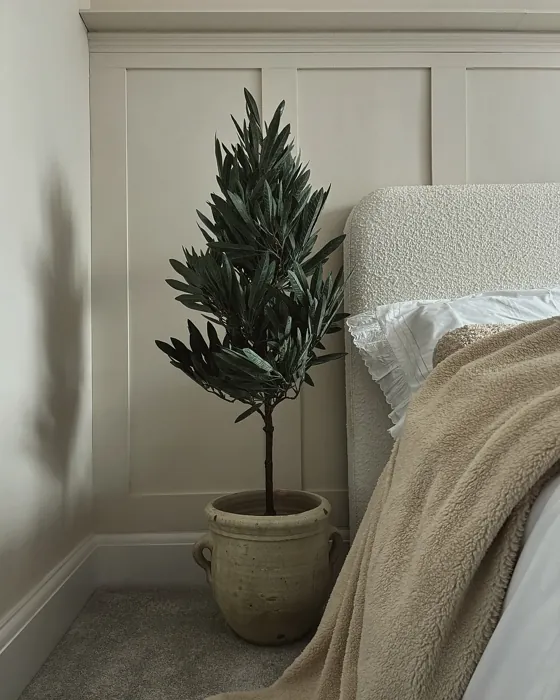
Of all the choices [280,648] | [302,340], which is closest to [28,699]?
[280,648]

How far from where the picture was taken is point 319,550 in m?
1.43

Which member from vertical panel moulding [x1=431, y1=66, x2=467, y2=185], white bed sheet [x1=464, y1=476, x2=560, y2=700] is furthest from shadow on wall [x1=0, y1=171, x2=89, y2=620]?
vertical panel moulding [x1=431, y1=66, x2=467, y2=185]

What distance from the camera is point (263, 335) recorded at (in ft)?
4.65

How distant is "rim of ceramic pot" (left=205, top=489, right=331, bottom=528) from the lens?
4.48 ft

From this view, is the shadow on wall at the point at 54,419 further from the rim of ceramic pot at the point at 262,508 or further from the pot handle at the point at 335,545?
the pot handle at the point at 335,545

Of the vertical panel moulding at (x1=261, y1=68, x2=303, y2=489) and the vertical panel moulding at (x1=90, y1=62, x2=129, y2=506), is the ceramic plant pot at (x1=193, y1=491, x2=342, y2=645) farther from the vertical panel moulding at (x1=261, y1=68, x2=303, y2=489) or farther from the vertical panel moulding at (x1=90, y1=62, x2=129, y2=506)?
the vertical panel moulding at (x1=90, y1=62, x2=129, y2=506)

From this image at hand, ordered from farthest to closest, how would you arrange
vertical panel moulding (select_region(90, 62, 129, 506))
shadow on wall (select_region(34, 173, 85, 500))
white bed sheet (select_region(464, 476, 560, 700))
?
vertical panel moulding (select_region(90, 62, 129, 506)) < shadow on wall (select_region(34, 173, 85, 500)) < white bed sheet (select_region(464, 476, 560, 700))

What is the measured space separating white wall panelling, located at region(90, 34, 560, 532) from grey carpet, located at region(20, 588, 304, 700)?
0.89 ft

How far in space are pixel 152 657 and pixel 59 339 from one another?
0.76 metres

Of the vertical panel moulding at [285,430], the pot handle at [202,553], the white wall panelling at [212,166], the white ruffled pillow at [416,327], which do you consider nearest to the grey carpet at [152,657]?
the pot handle at [202,553]

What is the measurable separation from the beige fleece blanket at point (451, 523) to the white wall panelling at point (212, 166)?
848 mm

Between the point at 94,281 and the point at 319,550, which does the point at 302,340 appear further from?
the point at 94,281

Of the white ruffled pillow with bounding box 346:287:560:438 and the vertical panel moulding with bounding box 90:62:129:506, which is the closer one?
the white ruffled pillow with bounding box 346:287:560:438

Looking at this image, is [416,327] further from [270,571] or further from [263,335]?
[270,571]
